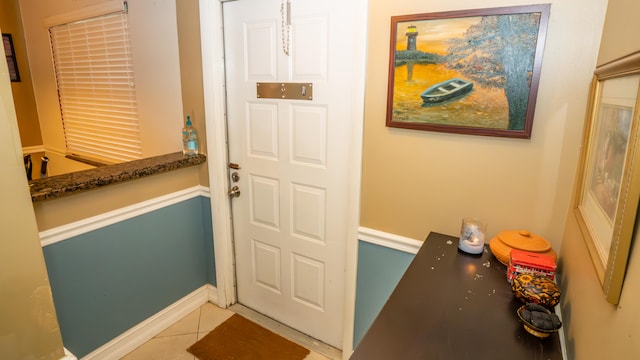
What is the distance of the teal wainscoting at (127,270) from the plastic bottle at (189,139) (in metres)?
0.35

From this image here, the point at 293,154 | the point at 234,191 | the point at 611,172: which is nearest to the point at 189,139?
the point at 234,191

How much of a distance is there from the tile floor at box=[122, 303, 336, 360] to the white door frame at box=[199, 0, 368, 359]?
0.39ft

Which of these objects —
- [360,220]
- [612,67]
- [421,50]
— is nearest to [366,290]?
[360,220]

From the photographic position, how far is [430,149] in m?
1.57

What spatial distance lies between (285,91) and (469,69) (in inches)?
38.6

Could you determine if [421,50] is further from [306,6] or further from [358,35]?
[306,6]

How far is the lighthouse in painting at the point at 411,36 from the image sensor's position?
149 cm

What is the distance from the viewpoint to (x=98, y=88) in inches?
120

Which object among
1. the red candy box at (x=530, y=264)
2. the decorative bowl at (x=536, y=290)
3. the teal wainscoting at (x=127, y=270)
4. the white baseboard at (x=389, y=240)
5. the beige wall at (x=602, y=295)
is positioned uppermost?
the beige wall at (x=602, y=295)

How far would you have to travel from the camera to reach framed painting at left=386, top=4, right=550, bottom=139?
1297 millimetres

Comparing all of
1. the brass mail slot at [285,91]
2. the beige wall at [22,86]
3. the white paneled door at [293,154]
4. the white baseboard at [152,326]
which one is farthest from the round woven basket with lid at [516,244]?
the beige wall at [22,86]

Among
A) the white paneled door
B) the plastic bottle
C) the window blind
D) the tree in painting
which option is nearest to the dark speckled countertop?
the plastic bottle

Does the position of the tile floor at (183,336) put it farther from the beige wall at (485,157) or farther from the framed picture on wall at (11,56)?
the framed picture on wall at (11,56)

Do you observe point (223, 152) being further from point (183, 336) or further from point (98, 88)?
point (98, 88)
